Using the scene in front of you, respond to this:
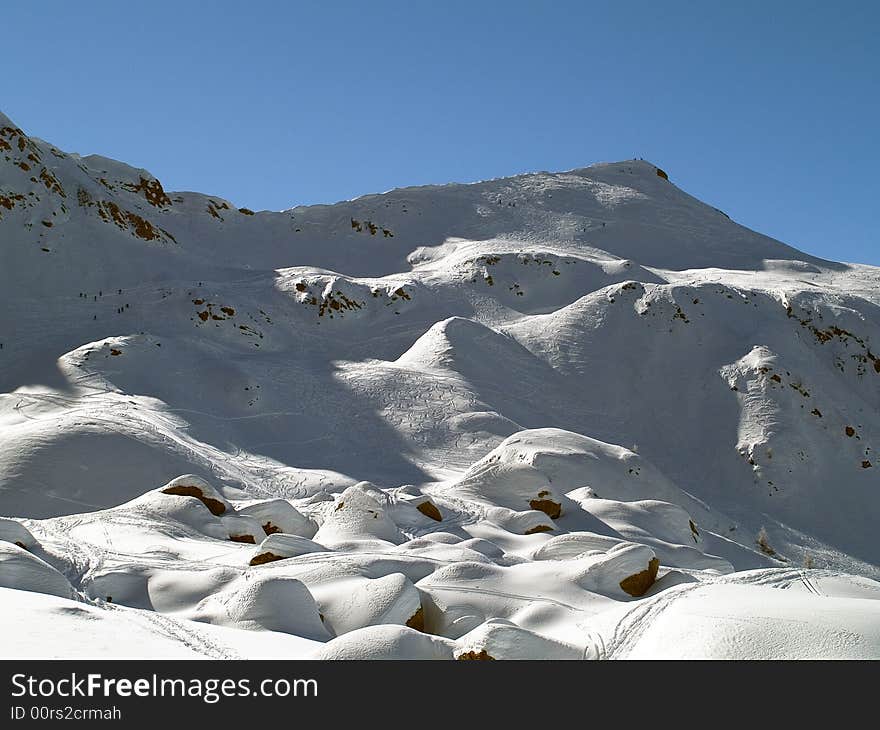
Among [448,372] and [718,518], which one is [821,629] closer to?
[718,518]

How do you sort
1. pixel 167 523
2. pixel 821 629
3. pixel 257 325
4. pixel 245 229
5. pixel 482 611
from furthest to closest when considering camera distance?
pixel 245 229 < pixel 257 325 < pixel 167 523 < pixel 482 611 < pixel 821 629

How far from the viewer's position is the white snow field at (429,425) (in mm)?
7715

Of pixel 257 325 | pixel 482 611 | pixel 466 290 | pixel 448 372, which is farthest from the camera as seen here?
pixel 466 290

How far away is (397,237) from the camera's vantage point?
4025 centimetres

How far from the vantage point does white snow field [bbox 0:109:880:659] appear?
7715 mm

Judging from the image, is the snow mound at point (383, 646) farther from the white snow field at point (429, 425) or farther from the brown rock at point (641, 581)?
the brown rock at point (641, 581)

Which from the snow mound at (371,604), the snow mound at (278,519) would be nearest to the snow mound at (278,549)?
the snow mound at (371,604)

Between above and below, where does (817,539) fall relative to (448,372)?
below

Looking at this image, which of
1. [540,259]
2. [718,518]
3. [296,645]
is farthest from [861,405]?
[296,645]

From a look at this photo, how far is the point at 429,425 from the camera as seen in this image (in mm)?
23641

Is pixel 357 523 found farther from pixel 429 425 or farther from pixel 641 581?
pixel 429 425

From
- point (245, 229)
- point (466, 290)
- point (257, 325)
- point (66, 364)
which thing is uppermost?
point (245, 229)

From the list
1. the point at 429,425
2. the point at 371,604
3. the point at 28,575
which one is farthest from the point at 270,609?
the point at 429,425
